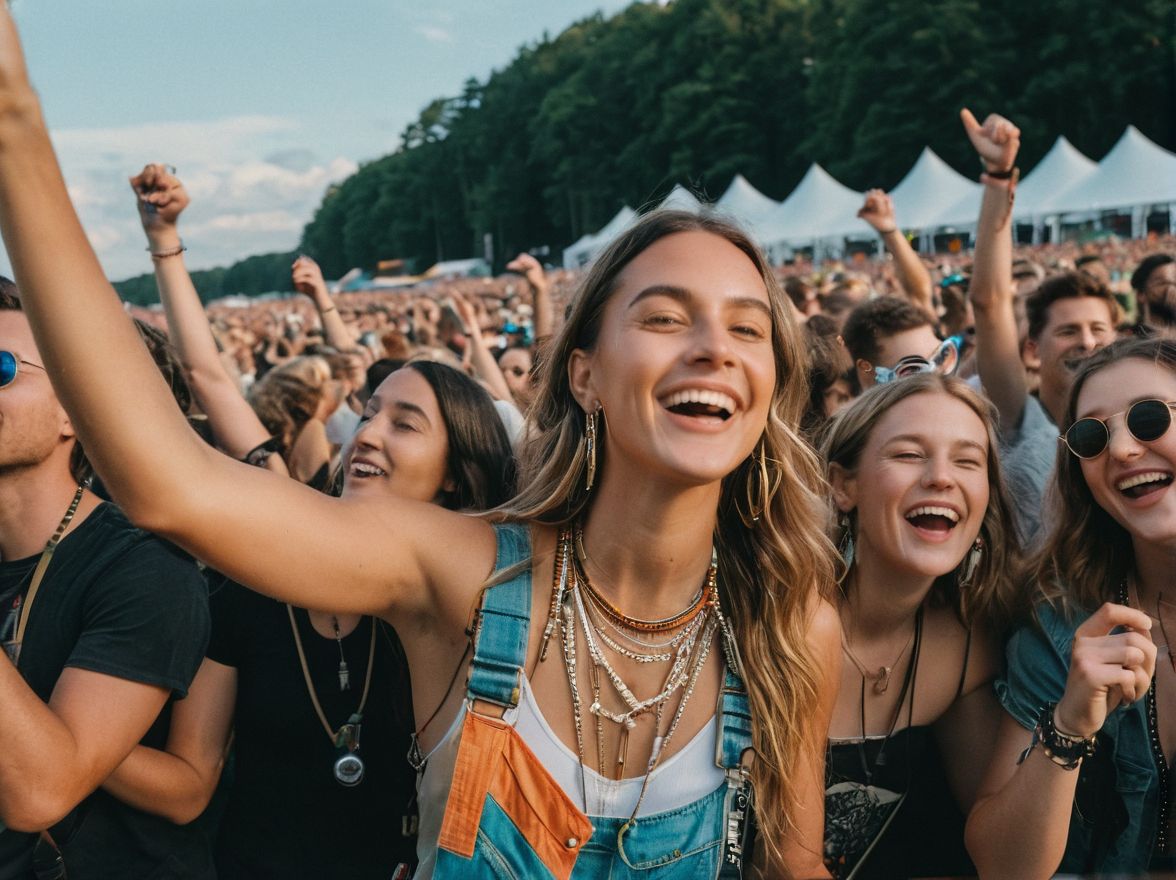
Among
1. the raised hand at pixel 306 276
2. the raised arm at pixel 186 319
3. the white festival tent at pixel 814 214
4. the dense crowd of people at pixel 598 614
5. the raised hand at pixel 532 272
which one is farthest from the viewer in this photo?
the white festival tent at pixel 814 214

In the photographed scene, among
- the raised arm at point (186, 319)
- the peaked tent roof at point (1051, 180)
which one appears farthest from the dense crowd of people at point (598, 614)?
the peaked tent roof at point (1051, 180)

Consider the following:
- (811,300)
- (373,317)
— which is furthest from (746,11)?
(811,300)

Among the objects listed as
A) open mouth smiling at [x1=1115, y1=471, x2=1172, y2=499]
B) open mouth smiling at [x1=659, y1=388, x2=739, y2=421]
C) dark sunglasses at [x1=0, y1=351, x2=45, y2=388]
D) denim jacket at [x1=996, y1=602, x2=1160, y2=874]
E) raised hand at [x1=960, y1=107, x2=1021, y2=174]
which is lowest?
denim jacket at [x1=996, y1=602, x2=1160, y2=874]

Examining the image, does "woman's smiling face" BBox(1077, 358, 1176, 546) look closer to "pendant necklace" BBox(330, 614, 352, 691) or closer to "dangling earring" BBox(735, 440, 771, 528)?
"dangling earring" BBox(735, 440, 771, 528)

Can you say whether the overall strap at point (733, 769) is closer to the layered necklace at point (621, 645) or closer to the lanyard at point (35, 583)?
the layered necklace at point (621, 645)

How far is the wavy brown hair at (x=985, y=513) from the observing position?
2.64 metres

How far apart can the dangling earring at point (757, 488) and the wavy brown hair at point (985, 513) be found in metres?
0.66

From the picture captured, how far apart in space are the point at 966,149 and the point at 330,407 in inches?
1909

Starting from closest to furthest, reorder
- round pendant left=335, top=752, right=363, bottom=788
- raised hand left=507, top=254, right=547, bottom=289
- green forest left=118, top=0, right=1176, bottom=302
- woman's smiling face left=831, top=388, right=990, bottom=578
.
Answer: round pendant left=335, top=752, right=363, bottom=788
woman's smiling face left=831, top=388, right=990, bottom=578
raised hand left=507, top=254, right=547, bottom=289
green forest left=118, top=0, right=1176, bottom=302

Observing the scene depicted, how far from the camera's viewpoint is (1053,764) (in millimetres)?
2020

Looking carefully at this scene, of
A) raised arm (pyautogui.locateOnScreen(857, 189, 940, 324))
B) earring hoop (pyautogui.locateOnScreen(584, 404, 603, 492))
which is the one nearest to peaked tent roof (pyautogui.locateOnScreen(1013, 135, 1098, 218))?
raised arm (pyautogui.locateOnScreen(857, 189, 940, 324))

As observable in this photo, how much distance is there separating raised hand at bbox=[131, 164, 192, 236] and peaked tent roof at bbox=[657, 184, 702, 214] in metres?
1.91

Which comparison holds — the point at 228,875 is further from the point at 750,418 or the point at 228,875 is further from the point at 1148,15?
the point at 1148,15

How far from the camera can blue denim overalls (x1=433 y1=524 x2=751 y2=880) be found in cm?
178
